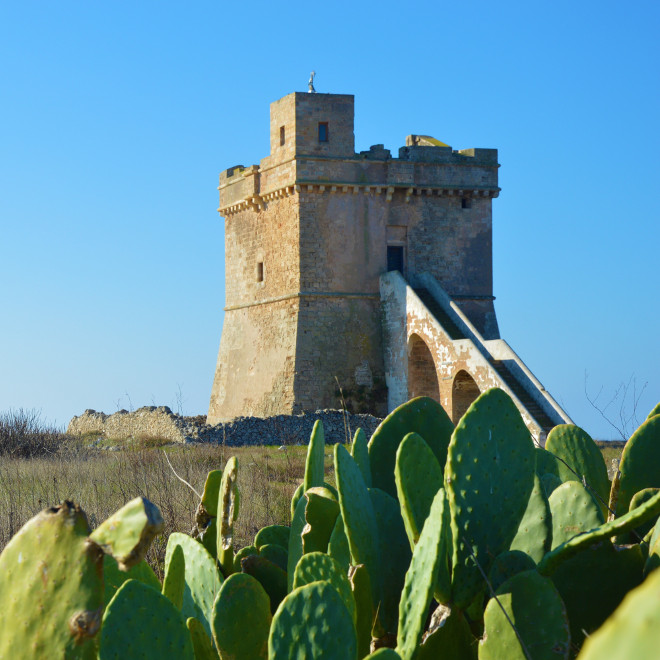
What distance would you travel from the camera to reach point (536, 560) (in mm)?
2033

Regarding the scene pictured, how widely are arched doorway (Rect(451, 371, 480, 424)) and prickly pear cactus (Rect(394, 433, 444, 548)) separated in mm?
17430

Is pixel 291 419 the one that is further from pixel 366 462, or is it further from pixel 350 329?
pixel 366 462

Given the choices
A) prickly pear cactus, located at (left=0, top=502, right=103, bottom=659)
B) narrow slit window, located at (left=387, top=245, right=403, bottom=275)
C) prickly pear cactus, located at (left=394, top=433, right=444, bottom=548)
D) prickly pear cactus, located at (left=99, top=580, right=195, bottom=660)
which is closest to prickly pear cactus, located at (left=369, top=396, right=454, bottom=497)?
prickly pear cactus, located at (left=394, top=433, right=444, bottom=548)

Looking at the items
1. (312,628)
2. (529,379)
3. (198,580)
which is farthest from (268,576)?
(529,379)

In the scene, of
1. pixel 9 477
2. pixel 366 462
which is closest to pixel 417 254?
pixel 9 477

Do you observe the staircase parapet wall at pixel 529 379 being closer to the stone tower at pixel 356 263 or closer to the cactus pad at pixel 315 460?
the stone tower at pixel 356 263

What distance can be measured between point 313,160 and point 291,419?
6153mm

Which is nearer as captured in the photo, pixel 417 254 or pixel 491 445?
pixel 491 445

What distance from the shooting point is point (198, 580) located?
7.38ft

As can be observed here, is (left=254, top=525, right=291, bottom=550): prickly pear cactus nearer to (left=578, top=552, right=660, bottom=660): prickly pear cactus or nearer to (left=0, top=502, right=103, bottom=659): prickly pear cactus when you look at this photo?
(left=0, top=502, right=103, bottom=659): prickly pear cactus

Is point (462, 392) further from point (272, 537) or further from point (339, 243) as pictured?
point (272, 537)

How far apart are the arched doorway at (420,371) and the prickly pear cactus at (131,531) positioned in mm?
19519

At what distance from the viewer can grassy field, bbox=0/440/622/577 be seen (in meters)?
6.88

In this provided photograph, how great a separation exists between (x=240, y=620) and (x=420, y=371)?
19.5 meters
